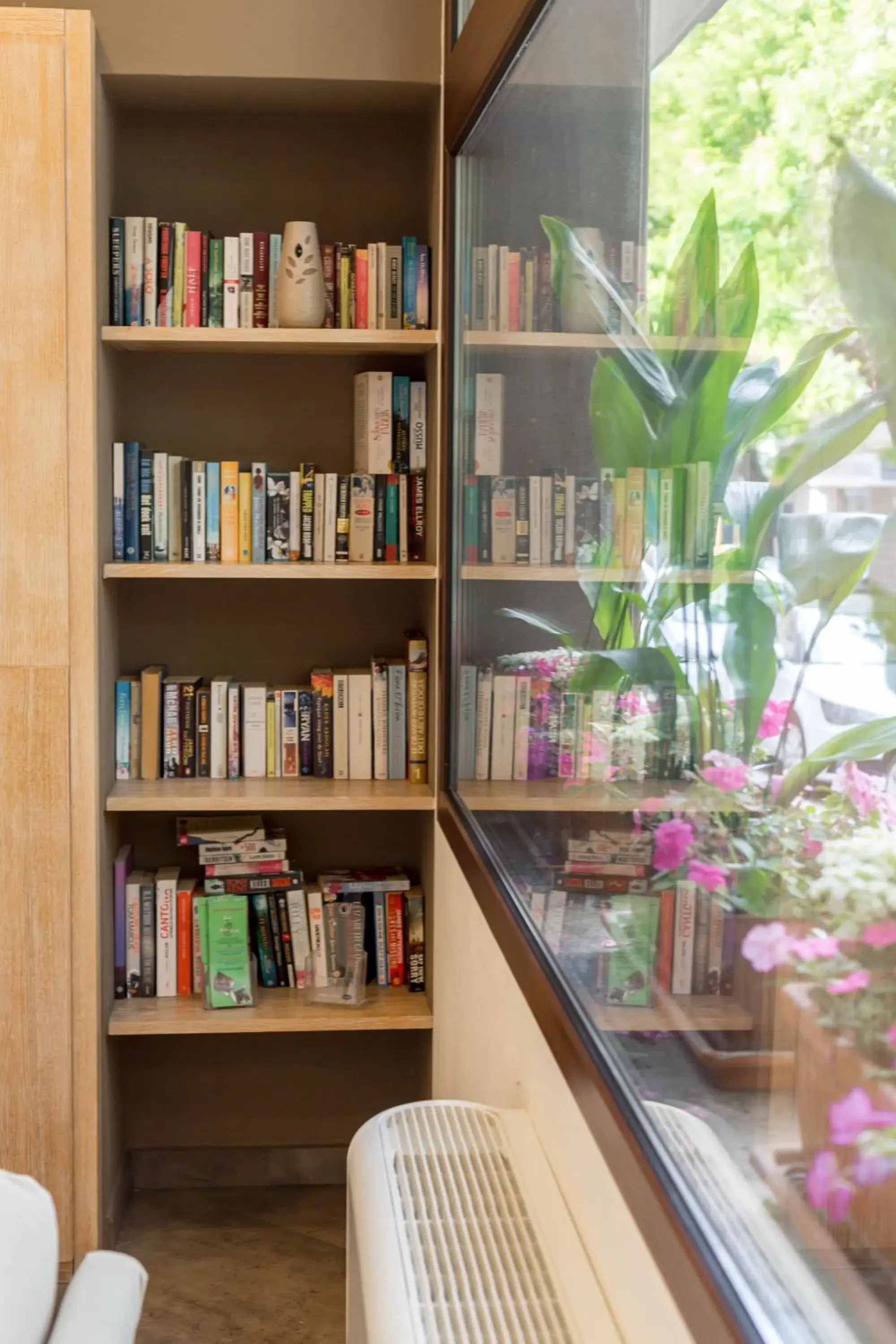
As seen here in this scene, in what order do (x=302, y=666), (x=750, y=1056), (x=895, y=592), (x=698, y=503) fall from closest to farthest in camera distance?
1. (x=895, y=592)
2. (x=750, y=1056)
3. (x=698, y=503)
4. (x=302, y=666)

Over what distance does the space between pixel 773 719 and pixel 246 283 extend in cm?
206

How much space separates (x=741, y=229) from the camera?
839 millimetres

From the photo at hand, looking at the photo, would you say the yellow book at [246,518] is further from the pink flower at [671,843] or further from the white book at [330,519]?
the pink flower at [671,843]

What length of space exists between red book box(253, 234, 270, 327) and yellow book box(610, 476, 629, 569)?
160cm

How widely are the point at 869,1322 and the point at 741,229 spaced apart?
0.63m

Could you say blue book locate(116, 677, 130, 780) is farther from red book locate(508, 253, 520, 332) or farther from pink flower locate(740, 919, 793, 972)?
pink flower locate(740, 919, 793, 972)

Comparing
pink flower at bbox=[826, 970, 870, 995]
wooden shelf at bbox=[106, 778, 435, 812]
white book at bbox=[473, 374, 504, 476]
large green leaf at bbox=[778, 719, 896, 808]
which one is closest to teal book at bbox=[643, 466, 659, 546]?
large green leaf at bbox=[778, 719, 896, 808]

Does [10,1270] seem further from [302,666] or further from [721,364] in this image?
[302,666]

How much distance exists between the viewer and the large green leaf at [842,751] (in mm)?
639

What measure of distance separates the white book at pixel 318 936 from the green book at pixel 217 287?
1.18 metres

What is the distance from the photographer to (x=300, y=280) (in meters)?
2.53

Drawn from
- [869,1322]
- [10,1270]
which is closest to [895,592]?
[869,1322]

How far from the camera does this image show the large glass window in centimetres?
66

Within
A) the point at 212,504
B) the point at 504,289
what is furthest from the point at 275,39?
the point at 504,289
